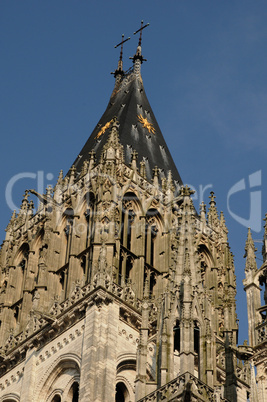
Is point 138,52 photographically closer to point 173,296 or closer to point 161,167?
point 161,167

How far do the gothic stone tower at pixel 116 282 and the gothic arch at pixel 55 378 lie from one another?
39 mm

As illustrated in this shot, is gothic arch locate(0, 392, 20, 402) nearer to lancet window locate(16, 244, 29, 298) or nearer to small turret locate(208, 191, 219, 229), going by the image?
lancet window locate(16, 244, 29, 298)

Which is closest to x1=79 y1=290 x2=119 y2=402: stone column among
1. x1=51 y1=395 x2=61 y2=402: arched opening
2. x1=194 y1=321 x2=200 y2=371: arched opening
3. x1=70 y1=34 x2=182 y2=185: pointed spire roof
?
x1=51 y1=395 x2=61 y2=402: arched opening

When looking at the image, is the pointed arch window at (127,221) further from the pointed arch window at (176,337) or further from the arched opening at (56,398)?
the pointed arch window at (176,337)

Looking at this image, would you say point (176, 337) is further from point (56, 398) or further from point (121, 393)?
point (56, 398)

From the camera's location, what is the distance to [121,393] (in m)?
42.8

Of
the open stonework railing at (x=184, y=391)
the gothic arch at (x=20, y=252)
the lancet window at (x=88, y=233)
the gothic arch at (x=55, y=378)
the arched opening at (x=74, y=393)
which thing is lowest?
the open stonework railing at (x=184, y=391)

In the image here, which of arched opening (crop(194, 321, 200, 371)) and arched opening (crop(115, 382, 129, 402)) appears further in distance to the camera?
arched opening (crop(115, 382, 129, 402))

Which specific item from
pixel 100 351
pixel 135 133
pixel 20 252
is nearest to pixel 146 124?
pixel 135 133

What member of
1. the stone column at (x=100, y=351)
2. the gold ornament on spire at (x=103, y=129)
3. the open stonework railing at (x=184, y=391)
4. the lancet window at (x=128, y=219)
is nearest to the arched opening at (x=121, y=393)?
the stone column at (x=100, y=351)

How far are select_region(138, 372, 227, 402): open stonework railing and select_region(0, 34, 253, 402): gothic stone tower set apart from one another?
58 centimetres

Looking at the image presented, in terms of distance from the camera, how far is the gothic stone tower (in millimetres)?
34625

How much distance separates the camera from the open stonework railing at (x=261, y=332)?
96.9 ft

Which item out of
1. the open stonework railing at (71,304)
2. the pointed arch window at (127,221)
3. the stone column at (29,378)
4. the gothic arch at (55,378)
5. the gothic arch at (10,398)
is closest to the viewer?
the gothic arch at (55,378)
